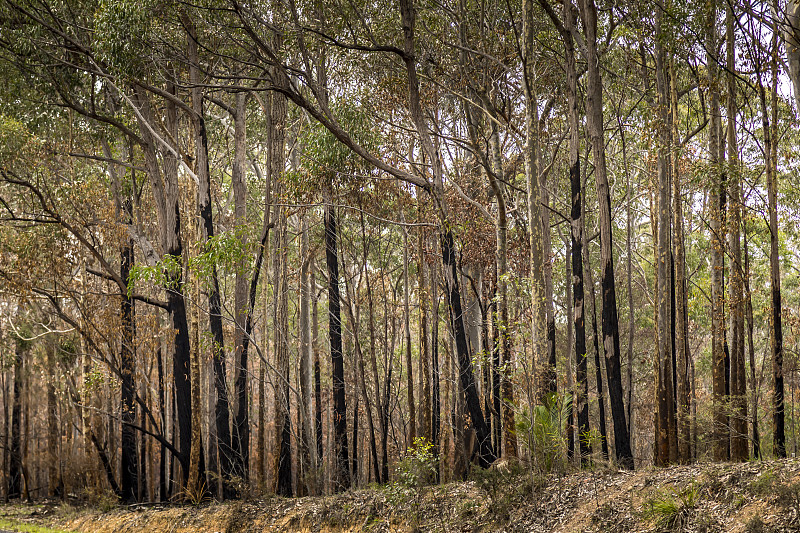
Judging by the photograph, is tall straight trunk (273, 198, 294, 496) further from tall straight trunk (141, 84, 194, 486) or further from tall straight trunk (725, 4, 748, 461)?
tall straight trunk (725, 4, 748, 461)

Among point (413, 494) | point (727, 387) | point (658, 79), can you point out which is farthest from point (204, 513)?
point (658, 79)

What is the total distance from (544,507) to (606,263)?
158 inches

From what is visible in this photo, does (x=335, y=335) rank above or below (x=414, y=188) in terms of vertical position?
below

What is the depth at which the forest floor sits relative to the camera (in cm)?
669

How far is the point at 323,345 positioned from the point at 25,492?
11.0 metres

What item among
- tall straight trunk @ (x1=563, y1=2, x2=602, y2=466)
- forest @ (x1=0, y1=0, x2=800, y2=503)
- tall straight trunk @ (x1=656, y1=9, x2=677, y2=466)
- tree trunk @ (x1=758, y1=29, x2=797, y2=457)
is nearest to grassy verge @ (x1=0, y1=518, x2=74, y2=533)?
forest @ (x1=0, y1=0, x2=800, y2=503)

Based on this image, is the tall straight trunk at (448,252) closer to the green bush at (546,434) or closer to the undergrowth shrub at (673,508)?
the green bush at (546,434)

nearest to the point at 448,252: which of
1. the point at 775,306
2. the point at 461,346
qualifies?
the point at 461,346

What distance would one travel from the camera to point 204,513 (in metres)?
12.4

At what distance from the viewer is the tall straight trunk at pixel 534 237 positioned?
36.9ft

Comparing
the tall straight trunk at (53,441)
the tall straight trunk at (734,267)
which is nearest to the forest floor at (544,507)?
the tall straight trunk at (734,267)

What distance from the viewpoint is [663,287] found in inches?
457

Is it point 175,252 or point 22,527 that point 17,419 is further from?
point 175,252

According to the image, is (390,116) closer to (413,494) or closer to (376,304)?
(413,494)
